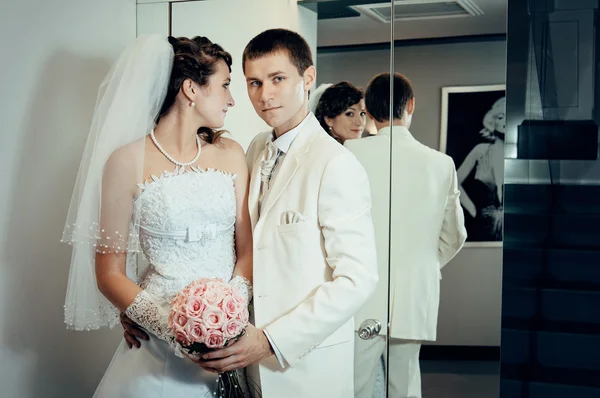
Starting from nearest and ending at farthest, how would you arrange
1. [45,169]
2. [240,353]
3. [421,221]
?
[240,353]
[421,221]
[45,169]

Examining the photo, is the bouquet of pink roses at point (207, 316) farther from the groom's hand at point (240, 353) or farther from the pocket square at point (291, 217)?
the pocket square at point (291, 217)

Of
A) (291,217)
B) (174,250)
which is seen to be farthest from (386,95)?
(174,250)

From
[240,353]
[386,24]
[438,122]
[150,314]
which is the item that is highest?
[386,24]

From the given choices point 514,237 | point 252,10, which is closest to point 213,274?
point 252,10

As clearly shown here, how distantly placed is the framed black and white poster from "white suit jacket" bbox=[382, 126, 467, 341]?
3 cm

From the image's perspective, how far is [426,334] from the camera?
2.72 metres

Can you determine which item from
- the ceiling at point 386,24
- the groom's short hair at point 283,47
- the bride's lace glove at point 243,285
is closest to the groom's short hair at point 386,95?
the ceiling at point 386,24

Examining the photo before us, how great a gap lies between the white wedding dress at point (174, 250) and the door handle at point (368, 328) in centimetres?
52

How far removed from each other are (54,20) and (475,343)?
6.31ft

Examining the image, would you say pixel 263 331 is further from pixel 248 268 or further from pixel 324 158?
pixel 324 158

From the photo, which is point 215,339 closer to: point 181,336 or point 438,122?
point 181,336

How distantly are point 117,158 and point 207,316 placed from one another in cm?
63

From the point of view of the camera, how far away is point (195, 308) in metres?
2.19

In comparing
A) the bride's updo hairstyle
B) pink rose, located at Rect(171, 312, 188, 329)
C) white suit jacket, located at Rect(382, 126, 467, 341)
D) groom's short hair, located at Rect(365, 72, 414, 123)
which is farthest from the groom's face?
pink rose, located at Rect(171, 312, 188, 329)
